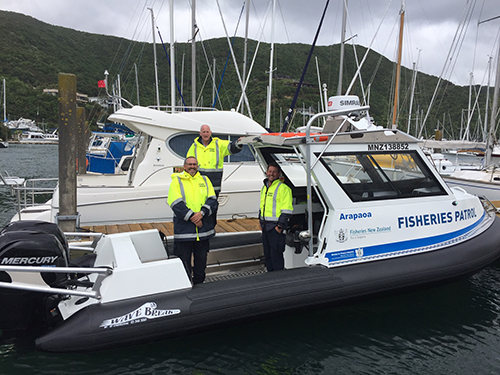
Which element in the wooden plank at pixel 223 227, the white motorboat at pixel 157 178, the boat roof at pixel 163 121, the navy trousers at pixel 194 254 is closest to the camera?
the navy trousers at pixel 194 254

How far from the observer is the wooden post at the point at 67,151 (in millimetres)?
4918

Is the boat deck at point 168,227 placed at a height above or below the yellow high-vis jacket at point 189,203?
below

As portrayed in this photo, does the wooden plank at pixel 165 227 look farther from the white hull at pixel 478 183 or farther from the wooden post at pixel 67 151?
the white hull at pixel 478 183

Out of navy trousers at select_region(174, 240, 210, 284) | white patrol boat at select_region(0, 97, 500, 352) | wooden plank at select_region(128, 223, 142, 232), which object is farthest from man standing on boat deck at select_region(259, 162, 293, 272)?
wooden plank at select_region(128, 223, 142, 232)

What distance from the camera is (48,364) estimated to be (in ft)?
9.82

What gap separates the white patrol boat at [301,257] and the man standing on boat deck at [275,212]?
0.22 meters

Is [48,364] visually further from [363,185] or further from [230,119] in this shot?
[230,119]

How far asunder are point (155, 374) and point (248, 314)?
34.1 inches

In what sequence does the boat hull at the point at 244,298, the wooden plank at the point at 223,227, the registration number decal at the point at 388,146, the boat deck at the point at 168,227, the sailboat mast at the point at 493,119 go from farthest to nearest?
the sailboat mast at the point at 493,119
the wooden plank at the point at 223,227
the boat deck at the point at 168,227
the registration number decal at the point at 388,146
the boat hull at the point at 244,298

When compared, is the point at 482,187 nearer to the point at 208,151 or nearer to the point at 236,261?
the point at 236,261

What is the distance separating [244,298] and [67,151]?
333cm

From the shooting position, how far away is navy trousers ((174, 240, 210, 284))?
3612 millimetres

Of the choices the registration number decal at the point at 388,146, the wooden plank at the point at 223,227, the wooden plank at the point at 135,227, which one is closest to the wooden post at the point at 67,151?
the wooden plank at the point at 135,227

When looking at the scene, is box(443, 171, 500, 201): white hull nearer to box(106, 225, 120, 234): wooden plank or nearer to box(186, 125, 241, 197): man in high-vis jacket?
box(186, 125, 241, 197): man in high-vis jacket
